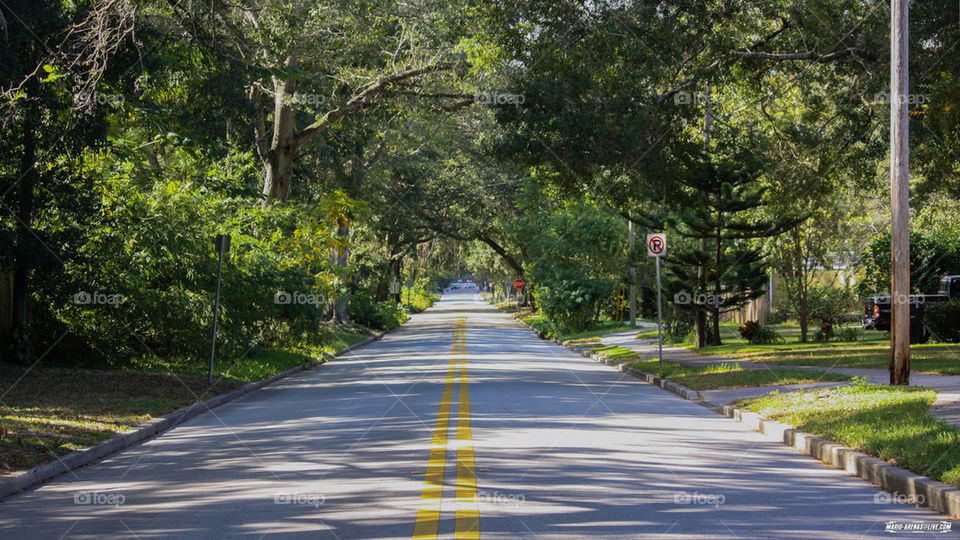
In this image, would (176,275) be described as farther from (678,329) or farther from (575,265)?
(575,265)

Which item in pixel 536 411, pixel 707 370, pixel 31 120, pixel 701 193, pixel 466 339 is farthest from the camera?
pixel 466 339

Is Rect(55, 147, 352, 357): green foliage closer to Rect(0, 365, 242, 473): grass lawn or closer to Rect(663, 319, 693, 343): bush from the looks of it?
Rect(0, 365, 242, 473): grass lawn

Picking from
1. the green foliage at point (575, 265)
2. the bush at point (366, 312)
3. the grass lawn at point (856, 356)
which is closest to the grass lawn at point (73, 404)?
the grass lawn at point (856, 356)

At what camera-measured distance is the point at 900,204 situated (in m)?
13.8

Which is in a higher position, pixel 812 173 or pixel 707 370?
pixel 812 173

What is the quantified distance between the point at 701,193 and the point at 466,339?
12.6m

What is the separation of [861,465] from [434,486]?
13.6ft

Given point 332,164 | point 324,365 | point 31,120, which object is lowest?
point 324,365

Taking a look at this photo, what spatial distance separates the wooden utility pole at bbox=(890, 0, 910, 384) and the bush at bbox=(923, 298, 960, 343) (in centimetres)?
1318

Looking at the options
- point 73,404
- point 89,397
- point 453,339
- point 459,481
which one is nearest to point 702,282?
point 453,339

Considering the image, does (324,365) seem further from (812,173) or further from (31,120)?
(812,173)

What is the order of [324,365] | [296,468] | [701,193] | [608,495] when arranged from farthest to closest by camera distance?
[701,193], [324,365], [296,468], [608,495]

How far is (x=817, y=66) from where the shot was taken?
22969 millimetres

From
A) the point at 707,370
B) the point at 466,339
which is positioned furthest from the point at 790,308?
the point at 707,370
